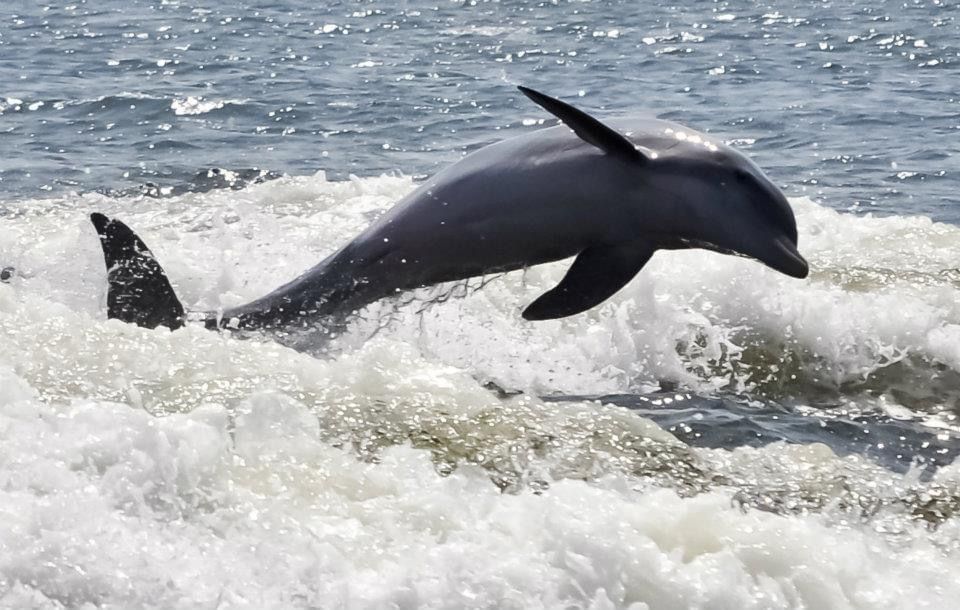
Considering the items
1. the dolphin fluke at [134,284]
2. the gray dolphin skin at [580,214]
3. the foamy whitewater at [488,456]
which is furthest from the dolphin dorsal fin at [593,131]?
the dolphin fluke at [134,284]

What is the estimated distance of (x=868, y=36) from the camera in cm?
2620

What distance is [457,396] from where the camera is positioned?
8094 mm

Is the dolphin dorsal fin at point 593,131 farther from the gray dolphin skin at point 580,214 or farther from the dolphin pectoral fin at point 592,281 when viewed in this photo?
the dolphin pectoral fin at point 592,281

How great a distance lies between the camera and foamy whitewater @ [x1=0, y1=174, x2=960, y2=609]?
19.5ft

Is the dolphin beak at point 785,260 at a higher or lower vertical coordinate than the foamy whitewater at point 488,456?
higher

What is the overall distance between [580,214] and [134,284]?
3.00 metres

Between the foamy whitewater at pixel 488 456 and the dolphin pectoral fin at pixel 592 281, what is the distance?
1.76 ft

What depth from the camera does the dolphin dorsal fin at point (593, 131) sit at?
7.93 meters

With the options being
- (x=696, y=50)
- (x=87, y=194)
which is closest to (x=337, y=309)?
(x=87, y=194)

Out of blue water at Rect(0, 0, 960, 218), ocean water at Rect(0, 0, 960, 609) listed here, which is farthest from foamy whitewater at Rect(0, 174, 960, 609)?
blue water at Rect(0, 0, 960, 218)

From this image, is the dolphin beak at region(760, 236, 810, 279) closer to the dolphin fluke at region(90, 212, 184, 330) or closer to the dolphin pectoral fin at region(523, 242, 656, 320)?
the dolphin pectoral fin at region(523, 242, 656, 320)

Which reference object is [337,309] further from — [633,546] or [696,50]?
[696,50]

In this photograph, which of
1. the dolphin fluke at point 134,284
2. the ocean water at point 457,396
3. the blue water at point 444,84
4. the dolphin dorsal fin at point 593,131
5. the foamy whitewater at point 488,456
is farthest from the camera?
the blue water at point 444,84

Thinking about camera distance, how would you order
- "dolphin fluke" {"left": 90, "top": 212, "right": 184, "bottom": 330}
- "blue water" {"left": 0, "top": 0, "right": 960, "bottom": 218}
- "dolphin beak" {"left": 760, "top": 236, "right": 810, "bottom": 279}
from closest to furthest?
"dolphin beak" {"left": 760, "top": 236, "right": 810, "bottom": 279} → "dolphin fluke" {"left": 90, "top": 212, "right": 184, "bottom": 330} → "blue water" {"left": 0, "top": 0, "right": 960, "bottom": 218}
